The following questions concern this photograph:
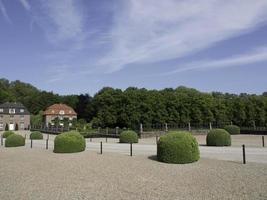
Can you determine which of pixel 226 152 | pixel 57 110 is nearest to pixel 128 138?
pixel 226 152

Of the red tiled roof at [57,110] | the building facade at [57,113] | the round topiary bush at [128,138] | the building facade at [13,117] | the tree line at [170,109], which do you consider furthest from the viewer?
the red tiled roof at [57,110]

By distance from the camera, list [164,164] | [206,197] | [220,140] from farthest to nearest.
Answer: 1. [220,140]
2. [164,164]
3. [206,197]

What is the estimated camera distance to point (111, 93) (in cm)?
5372

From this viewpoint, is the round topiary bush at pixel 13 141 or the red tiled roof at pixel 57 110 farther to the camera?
the red tiled roof at pixel 57 110

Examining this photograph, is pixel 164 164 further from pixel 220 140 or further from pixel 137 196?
pixel 220 140

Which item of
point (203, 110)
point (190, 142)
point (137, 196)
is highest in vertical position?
point (203, 110)

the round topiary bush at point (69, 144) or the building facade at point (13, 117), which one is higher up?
the building facade at point (13, 117)

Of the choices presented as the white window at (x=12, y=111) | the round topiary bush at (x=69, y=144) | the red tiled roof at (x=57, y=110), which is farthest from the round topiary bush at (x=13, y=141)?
the red tiled roof at (x=57, y=110)

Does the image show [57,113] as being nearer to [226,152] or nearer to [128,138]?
[128,138]

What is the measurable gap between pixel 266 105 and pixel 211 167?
139ft

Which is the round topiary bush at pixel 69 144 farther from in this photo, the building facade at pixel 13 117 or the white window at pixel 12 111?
the white window at pixel 12 111

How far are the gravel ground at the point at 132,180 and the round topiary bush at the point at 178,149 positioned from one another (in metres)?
Result: 0.43

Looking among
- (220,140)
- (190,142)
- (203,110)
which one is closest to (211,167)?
(190,142)

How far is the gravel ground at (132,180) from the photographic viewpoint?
9.41 m
